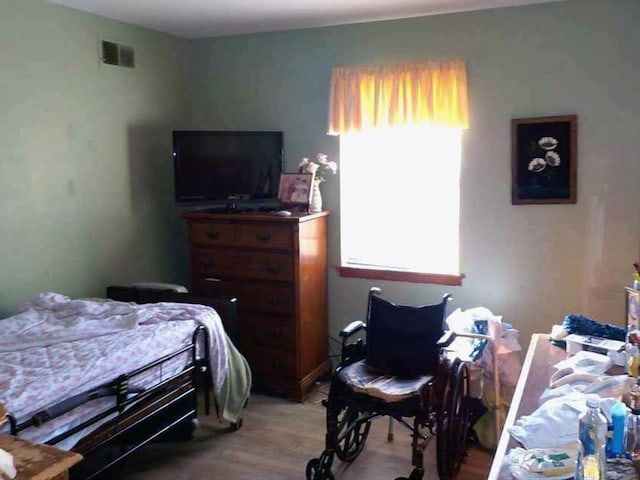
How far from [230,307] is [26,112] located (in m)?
1.56

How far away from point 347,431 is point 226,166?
1.93 m

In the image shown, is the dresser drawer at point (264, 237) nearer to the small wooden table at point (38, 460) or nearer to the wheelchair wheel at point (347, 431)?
the wheelchair wheel at point (347, 431)

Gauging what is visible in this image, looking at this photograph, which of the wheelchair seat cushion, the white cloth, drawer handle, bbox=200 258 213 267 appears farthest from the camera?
drawer handle, bbox=200 258 213 267

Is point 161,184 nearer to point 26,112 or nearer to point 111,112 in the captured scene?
point 111,112

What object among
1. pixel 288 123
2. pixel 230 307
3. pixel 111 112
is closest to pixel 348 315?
pixel 230 307

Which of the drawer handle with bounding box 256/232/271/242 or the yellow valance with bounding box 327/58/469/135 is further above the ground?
the yellow valance with bounding box 327/58/469/135

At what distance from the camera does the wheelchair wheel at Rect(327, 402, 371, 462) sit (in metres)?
2.83

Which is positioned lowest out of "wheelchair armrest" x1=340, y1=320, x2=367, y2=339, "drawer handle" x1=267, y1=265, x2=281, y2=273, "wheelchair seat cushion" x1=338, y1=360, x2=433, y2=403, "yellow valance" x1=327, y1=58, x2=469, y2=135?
"wheelchair seat cushion" x1=338, y1=360, x2=433, y2=403

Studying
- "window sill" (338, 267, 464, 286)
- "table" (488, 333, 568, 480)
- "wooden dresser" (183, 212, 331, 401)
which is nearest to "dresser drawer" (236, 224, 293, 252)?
"wooden dresser" (183, 212, 331, 401)

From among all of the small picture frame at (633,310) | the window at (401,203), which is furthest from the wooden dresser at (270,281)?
the small picture frame at (633,310)

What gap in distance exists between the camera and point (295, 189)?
3.96m

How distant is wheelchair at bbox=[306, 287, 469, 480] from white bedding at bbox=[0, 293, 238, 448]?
69 cm

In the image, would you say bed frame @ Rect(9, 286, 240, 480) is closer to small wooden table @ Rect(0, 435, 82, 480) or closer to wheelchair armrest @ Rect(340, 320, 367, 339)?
small wooden table @ Rect(0, 435, 82, 480)

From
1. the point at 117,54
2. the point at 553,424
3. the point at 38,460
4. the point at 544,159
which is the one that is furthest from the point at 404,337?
the point at 117,54
